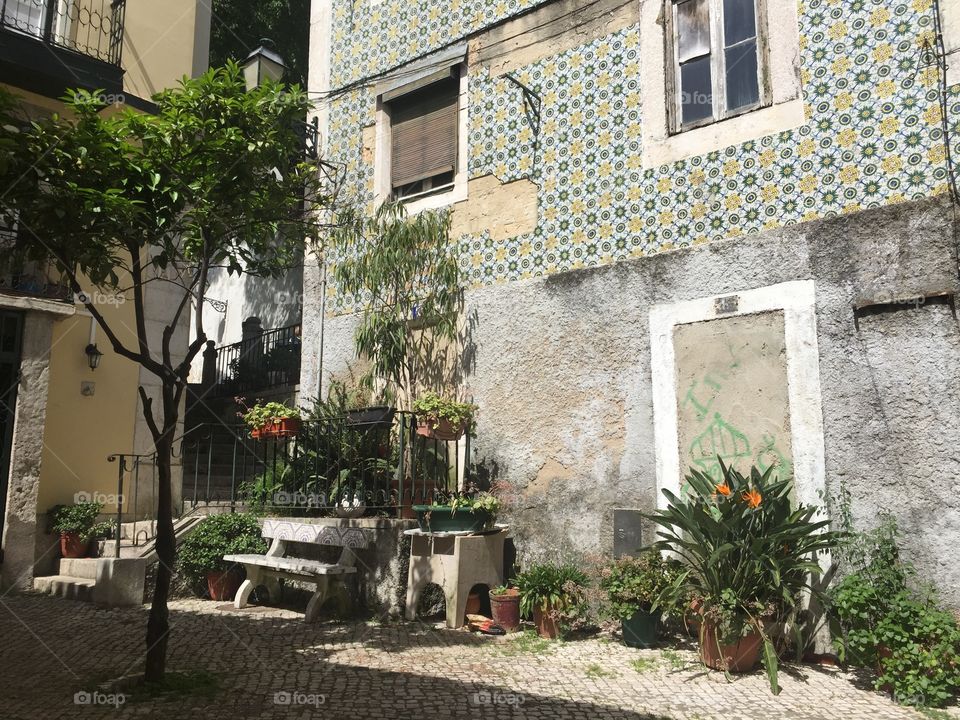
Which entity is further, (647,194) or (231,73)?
(647,194)

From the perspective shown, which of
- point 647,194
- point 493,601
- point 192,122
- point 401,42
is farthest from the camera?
point 401,42

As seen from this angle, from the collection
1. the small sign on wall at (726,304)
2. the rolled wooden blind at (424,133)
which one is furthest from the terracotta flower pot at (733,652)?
the rolled wooden blind at (424,133)

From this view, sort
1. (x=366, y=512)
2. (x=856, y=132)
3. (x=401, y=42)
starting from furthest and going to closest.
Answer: (x=401, y=42) < (x=366, y=512) < (x=856, y=132)

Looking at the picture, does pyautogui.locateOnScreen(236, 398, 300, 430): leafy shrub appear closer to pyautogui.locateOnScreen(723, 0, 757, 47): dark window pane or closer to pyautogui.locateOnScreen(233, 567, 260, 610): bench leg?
pyautogui.locateOnScreen(233, 567, 260, 610): bench leg

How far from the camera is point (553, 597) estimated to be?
658cm

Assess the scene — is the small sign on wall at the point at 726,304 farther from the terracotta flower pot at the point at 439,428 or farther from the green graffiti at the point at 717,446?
the terracotta flower pot at the point at 439,428

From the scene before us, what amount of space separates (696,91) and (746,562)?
4250 mm

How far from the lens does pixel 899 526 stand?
18.7ft

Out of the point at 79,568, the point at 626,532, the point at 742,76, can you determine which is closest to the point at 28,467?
the point at 79,568

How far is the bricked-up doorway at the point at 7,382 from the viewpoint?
9.34 metres

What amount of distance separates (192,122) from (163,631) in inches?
132

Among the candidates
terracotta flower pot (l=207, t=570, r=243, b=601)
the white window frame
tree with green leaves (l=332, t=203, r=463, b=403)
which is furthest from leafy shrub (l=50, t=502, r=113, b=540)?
the white window frame

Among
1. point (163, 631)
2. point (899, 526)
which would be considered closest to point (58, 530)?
point (163, 631)

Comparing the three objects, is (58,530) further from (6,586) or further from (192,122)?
(192,122)
